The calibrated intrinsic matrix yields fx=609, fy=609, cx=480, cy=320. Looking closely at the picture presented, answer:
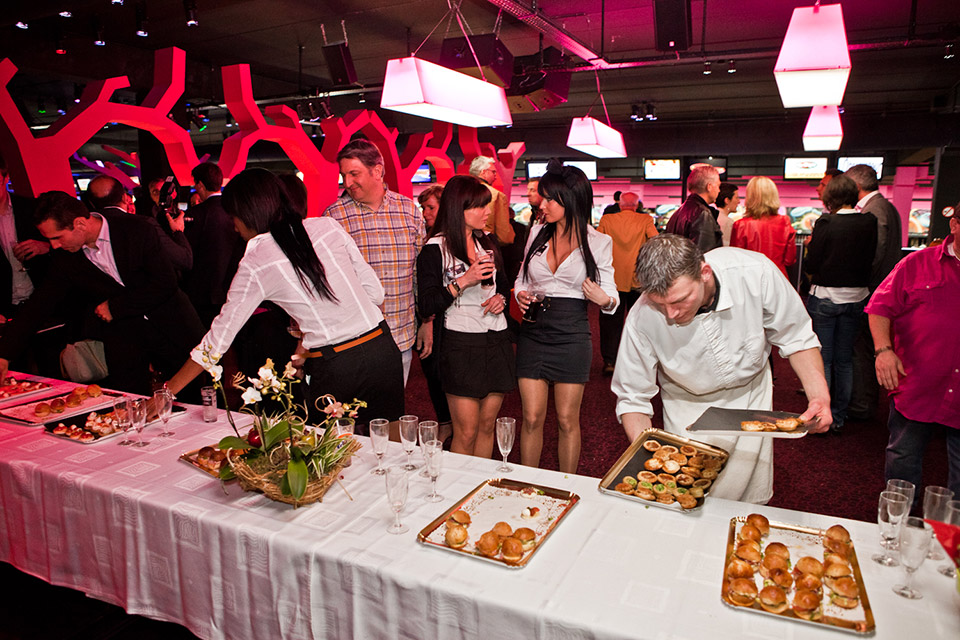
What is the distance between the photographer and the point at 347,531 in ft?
4.93

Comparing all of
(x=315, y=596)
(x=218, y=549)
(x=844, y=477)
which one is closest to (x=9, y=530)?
(x=218, y=549)

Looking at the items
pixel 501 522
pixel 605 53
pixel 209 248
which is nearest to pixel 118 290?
pixel 209 248

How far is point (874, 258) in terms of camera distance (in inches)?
157

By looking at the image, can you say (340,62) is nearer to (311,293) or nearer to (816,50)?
(816,50)

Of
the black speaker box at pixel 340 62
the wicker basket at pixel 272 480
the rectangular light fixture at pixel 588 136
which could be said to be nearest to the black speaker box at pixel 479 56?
the rectangular light fixture at pixel 588 136

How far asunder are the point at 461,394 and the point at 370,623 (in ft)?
4.60

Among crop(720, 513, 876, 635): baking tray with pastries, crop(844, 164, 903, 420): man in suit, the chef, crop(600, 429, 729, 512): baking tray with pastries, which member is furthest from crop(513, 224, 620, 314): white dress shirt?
crop(844, 164, 903, 420): man in suit

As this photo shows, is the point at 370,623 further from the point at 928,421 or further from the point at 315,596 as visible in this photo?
the point at 928,421

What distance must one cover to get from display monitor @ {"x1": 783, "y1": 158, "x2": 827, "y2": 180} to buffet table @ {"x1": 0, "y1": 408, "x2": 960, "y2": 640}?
11.1 meters

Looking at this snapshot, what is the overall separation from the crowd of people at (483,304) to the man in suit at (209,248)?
1cm

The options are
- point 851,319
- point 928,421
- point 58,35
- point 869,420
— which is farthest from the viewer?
point 58,35

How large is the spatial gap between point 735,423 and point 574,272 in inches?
50.3

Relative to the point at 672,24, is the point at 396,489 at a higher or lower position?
lower

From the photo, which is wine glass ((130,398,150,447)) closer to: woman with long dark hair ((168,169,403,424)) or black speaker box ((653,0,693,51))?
woman with long dark hair ((168,169,403,424))
